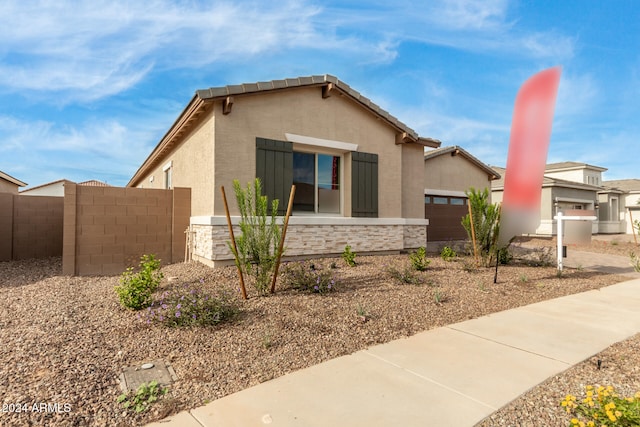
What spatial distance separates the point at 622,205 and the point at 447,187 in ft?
83.1

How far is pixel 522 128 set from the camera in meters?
6.11

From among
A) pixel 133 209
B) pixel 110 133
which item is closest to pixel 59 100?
pixel 110 133

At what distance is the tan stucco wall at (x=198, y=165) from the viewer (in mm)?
7887

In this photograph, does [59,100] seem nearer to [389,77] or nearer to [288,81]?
[288,81]

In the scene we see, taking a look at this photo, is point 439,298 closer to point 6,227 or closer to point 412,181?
point 412,181

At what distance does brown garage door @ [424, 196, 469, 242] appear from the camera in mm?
15336

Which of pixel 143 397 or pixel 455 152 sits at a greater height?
pixel 455 152

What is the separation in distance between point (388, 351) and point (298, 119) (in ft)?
21.5

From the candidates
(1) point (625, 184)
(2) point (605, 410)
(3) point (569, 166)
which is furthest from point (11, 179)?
(1) point (625, 184)

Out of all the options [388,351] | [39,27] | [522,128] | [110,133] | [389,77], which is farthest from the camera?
[110,133]

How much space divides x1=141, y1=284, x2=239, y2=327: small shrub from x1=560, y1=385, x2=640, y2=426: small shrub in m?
3.76

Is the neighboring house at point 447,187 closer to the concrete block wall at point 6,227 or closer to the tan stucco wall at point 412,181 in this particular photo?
the tan stucco wall at point 412,181

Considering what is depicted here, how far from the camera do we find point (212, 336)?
4082 mm

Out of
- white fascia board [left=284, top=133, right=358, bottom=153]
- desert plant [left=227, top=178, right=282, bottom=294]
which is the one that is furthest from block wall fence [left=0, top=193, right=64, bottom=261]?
desert plant [left=227, top=178, right=282, bottom=294]
